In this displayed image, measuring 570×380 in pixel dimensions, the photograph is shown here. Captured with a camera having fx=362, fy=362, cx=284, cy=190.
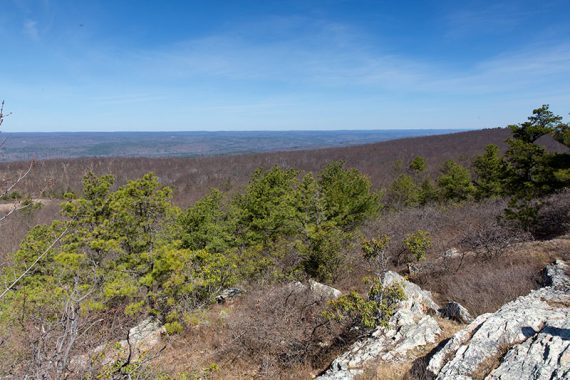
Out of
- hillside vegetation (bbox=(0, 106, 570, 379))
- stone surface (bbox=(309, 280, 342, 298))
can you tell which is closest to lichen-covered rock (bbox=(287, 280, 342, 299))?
stone surface (bbox=(309, 280, 342, 298))

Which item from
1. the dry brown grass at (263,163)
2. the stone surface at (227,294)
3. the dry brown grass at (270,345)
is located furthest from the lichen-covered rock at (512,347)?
the dry brown grass at (263,163)

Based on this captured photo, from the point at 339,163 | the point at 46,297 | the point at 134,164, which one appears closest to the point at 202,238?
the point at 46,297

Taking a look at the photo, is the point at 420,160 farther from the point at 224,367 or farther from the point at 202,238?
the point at 224,367

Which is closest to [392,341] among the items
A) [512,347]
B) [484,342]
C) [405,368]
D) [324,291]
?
[405,368]

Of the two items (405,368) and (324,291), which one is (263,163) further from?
(405,368)

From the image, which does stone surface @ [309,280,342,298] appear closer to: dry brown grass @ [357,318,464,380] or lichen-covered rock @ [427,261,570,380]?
dry brown grass @ [357,318,464,380]

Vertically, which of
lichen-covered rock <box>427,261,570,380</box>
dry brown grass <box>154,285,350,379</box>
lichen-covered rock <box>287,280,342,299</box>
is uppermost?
lichen-covered rock <box>427,261,570,380</box>
